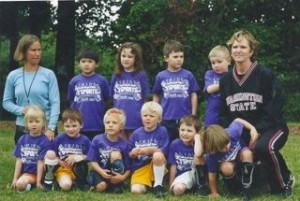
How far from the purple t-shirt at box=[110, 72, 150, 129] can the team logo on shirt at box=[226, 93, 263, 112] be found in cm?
115

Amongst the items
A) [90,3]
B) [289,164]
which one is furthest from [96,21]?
[289,164]

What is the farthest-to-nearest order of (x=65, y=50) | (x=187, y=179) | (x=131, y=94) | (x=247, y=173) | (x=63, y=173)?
(x=65, y=50) < (x=131, y=94) < (x=63, y=173) < (x=187, y=179) < (x=247, y=173)

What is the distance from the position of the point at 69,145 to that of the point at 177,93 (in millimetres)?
1346

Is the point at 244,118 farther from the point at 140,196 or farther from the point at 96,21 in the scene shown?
the point at 96,21

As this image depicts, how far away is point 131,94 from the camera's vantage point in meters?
6.68

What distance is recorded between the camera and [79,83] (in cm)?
678

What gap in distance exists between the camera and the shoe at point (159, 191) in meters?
5.79

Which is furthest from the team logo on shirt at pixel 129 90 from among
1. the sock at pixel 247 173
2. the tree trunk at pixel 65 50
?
the tree trunk at pixel 65 50

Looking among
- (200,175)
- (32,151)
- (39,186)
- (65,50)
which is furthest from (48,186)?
(65,50)

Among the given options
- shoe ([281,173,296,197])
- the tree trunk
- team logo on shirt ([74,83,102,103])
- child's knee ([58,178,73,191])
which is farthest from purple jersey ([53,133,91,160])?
the tree trunk

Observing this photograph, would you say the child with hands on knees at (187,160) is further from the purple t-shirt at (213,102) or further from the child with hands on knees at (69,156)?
the child with hands on knees at (69,156)

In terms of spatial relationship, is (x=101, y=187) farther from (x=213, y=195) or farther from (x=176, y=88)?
(x=176, y=88)

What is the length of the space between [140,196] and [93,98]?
144 centimetres

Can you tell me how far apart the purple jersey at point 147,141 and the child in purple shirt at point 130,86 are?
0.45 metres
